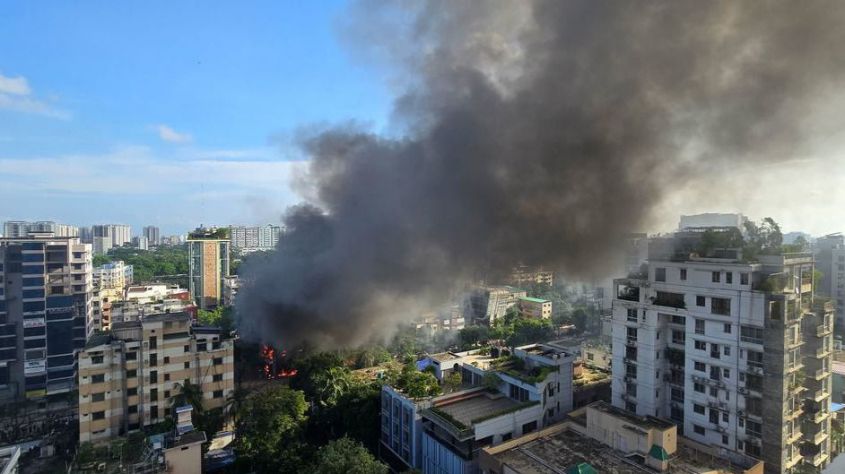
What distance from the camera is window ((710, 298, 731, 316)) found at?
444 inches

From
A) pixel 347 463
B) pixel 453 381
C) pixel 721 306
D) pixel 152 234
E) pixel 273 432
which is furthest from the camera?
pixel 152 234

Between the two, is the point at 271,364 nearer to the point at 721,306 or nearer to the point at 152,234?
the point at 721,306

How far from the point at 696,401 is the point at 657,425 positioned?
2345 mm

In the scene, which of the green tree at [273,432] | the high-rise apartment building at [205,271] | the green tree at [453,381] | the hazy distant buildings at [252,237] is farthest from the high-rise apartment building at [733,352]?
the hazy distant buildings at [252,237]

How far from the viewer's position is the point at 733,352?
11164mm

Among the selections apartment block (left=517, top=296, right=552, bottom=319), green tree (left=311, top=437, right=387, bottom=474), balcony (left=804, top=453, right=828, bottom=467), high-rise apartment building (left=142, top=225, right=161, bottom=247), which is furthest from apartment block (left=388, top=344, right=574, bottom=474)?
high-rise apartment building (left=142, top=225, right=161, bottom=247)

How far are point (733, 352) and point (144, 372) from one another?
1631 centimetres

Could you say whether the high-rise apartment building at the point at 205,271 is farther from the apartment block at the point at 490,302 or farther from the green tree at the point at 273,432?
the green tree at the point at 273,432

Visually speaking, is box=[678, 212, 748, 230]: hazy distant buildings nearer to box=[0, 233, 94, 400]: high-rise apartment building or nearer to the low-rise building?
the low-rise building

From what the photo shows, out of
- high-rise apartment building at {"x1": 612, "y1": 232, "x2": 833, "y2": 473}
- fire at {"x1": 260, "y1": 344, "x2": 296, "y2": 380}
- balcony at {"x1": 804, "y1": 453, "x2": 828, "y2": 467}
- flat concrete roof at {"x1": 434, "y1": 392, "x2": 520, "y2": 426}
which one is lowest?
fire at {"x1": 260, "y1": 344, "x2": 296, "y2": 380}

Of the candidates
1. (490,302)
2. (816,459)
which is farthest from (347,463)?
(490,302)

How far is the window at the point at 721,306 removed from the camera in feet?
37.0

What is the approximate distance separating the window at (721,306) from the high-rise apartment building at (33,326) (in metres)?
24.0

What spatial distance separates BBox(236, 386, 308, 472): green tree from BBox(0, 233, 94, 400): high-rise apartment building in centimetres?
1309
